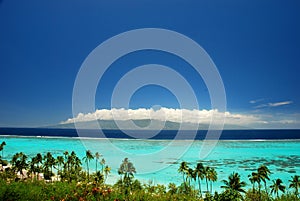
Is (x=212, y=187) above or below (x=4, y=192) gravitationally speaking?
below

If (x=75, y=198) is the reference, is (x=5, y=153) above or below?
below

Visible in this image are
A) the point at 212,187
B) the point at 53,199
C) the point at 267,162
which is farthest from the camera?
the point at 267,162

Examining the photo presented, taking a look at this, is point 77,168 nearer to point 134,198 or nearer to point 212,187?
point 212,187

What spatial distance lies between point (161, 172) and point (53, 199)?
35.5 metres

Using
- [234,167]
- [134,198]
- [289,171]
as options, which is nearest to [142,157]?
[234,167]

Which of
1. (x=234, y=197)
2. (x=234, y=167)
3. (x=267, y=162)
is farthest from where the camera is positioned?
(x=267, y=162)

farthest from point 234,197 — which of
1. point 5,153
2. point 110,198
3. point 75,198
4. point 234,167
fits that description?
point 5,153

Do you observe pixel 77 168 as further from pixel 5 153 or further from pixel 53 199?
pixel 5 153

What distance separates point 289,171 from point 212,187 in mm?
16736

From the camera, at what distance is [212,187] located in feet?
102

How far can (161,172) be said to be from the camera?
3984cm

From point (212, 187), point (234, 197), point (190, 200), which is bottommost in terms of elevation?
point (212, 187)

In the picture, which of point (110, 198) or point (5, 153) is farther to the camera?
point (5, 153)

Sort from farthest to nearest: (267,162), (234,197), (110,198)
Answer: (267,162)
(110,198)
(234,197)
